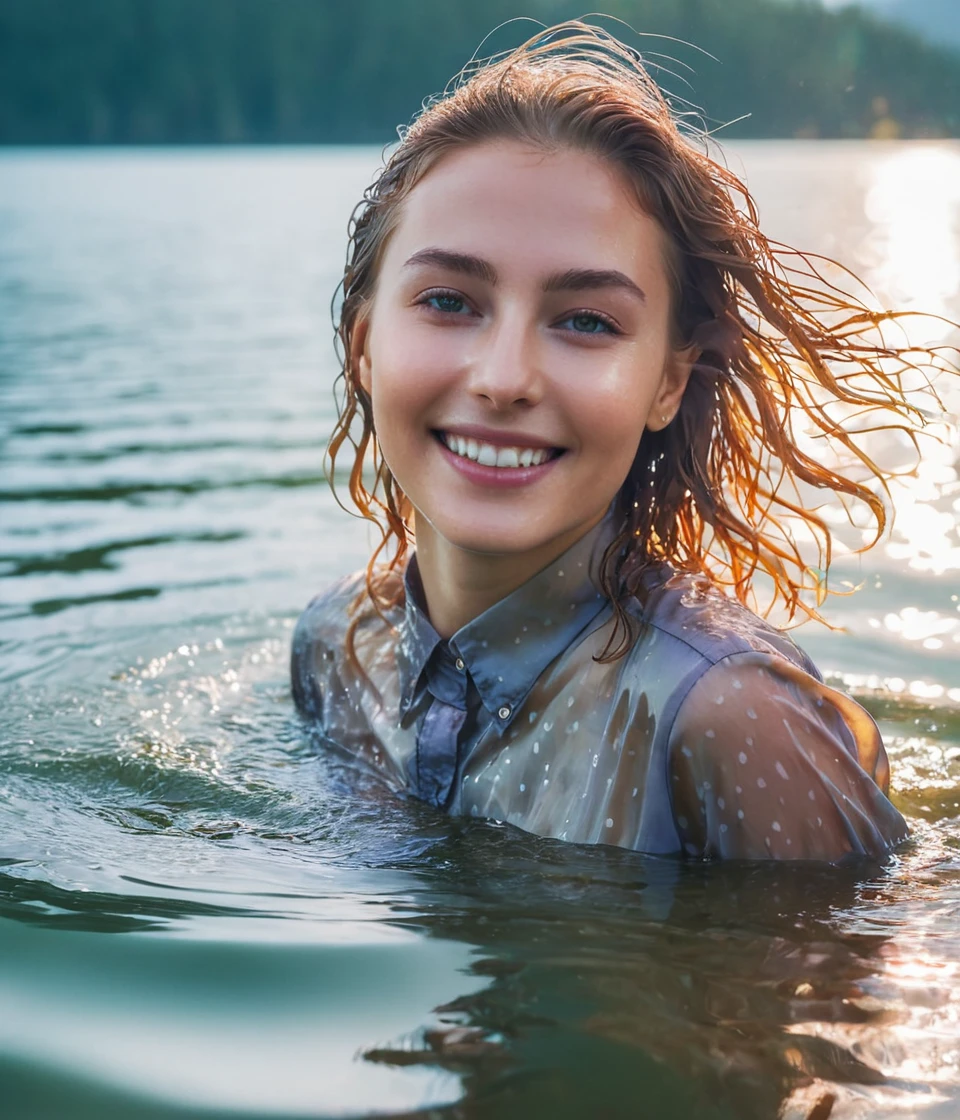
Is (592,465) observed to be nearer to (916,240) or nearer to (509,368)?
(509,368)

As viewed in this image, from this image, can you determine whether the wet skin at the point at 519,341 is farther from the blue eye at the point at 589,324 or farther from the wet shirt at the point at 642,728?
the wet shirt at the point at 642,728

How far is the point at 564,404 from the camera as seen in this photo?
99.0 inches

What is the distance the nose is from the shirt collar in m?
0.39

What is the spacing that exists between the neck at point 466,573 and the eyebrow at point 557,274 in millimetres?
466

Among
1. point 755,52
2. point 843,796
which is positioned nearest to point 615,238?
point 843,796

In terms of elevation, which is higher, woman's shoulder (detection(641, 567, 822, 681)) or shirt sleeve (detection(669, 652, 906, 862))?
woman's shoulder (detection(641, 567, 822, 681))

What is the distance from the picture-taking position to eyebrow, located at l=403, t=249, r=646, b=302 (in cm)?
251

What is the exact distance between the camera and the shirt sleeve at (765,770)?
238cm

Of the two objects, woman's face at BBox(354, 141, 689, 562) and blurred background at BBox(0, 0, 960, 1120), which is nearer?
blurred background at BBox(0, 0, 960, 1120)

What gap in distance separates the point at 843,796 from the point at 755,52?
4380cm

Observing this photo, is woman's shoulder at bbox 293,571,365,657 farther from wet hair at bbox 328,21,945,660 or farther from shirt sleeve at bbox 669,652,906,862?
shirt sleeve at bbox 669,652,906,862

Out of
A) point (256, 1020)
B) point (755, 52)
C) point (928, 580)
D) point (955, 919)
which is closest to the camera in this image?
point (256, 1020)

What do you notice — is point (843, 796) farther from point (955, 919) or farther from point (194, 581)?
point (194, 581)

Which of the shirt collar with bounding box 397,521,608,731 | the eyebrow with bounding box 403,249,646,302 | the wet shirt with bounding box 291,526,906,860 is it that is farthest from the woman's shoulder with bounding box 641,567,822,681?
the eyebrow with bounding box 403,249,646,302
